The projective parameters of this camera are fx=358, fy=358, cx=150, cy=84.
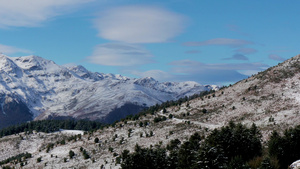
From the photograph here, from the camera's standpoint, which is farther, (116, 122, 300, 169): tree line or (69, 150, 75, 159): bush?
(69, 150, 75, 159): bush

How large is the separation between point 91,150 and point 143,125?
2269 centimetres

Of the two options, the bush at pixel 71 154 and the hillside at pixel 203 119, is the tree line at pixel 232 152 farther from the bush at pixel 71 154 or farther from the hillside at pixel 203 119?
the bush at pixel 71 154

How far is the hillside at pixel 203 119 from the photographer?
356 feet

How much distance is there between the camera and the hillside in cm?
10854

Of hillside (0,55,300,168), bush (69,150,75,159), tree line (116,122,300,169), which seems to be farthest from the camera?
bush (69,150,75,159)

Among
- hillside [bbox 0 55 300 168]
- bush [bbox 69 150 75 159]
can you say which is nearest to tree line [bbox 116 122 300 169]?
hillside [bbox 0 55 300 168]

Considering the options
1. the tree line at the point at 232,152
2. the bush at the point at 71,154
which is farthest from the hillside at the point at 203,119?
the tree line at the point at 232,152

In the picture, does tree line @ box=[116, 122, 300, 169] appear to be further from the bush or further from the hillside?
the bush

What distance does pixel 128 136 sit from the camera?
402ft

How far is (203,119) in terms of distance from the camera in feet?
412

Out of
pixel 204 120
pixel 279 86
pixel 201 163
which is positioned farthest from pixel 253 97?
pixel 201 163

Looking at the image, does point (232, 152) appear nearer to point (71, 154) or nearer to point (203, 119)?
point (203, 119)

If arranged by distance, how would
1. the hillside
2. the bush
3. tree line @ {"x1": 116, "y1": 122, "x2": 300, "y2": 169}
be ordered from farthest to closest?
the bush, the hillside, tree line @ {"x1": 116, "y1": 122, "x2": 300, "y2": 169}

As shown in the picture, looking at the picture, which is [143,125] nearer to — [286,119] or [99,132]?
[99,132]
